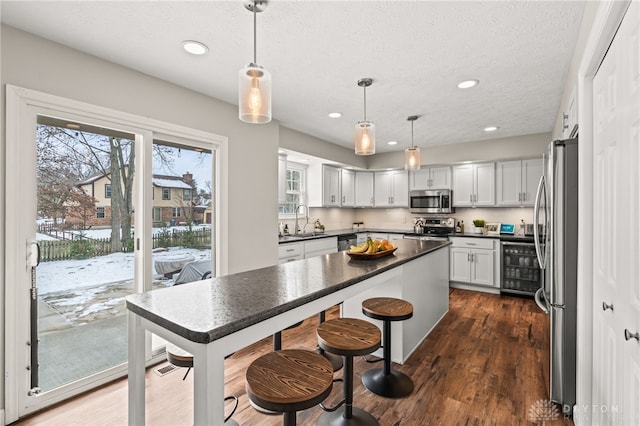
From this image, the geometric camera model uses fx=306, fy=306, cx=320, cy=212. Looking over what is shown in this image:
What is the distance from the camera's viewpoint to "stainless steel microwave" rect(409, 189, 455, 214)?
556 centimetres

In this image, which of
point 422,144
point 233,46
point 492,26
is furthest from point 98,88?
point 422,144

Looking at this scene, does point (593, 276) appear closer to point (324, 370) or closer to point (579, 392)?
point (579, 392)

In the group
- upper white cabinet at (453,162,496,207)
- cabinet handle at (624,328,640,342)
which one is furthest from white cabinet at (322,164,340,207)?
cabinet handle at (624,328,640,342)

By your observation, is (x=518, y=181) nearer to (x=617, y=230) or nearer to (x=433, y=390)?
(x=433, y=390)

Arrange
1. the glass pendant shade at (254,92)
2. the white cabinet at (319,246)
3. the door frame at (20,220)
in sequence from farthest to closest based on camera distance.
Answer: the white cabinet at (319,246)
the door frame at (20,220)
the glass pendant shade at (254,92)

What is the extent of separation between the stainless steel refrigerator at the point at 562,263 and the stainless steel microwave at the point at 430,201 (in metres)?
3.55

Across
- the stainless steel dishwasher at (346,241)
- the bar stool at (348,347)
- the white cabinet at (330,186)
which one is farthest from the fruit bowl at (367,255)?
the white cabinet at (330,186)

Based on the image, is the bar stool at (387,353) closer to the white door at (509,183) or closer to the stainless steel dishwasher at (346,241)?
the stainless steel dishwasher at (346,241)

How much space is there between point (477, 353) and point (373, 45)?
281 cm

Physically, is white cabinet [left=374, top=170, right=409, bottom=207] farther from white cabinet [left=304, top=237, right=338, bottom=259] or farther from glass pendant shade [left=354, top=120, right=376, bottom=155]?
glass pendant shade [left=354, top=120, right=376, bottom=155]

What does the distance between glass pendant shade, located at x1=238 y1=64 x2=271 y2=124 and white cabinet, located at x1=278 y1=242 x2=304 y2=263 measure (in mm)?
2530

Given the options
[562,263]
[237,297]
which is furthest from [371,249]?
[237,297]

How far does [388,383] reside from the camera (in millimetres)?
2318

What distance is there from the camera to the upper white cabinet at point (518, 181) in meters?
4.83
